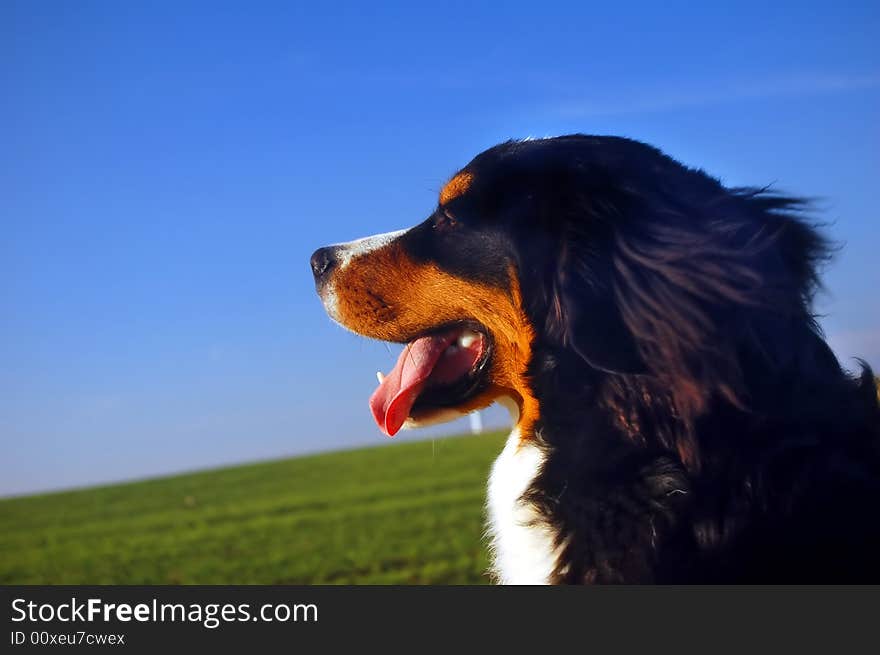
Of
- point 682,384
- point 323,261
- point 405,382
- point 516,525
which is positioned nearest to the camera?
point 682,384

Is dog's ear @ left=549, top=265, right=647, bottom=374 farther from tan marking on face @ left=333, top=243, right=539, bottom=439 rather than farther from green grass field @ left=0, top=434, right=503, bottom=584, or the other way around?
green grass field @ left=0, top=434, right=503, bottom=584

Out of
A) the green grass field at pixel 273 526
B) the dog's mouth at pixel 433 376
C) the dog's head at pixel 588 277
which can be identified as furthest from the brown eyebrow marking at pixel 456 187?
the green grass field at pixel 273 526

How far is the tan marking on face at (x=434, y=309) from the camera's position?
278 centimetres

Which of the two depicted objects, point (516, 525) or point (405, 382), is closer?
point (516, 525)

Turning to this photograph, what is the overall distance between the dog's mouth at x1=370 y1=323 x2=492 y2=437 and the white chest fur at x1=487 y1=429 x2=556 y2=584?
23cm

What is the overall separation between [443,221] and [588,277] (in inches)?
24.8

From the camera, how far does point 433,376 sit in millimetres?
2955

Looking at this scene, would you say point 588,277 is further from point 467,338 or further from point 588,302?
point 467,338

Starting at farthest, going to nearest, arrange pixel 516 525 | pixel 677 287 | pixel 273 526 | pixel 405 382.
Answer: pixel 273 526 < pixel 405 382 < pixel 516 525 < pixel 677 287

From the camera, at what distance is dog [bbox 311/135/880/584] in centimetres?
238

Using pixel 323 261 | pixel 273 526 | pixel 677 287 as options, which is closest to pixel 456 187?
pixel 323 261
